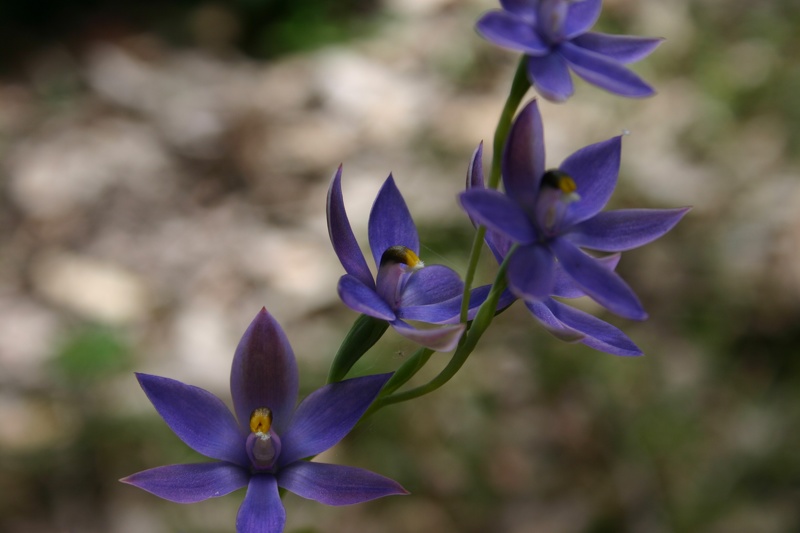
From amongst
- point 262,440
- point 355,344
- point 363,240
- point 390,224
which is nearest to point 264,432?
point 262,440

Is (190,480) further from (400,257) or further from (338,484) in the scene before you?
(400,257)

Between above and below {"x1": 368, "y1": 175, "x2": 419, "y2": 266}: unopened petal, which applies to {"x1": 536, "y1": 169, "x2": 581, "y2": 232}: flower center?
above

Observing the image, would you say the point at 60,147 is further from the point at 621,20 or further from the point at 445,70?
the point at 621,20

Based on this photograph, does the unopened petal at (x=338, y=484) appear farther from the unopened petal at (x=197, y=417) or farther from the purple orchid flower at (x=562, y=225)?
the purple orchid flower at (x=562, y=225)

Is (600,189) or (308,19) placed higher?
(600,189)

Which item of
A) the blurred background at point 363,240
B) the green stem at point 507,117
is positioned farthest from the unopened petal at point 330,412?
the blurred background at point 363,240

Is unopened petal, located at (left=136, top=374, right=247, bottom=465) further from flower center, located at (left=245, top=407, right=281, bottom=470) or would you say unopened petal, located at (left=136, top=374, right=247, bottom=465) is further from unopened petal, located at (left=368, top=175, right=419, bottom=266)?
unopened petal, located at (left=368, top=175, right=419, bottom=266)

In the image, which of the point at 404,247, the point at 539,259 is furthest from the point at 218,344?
the point at 539,259

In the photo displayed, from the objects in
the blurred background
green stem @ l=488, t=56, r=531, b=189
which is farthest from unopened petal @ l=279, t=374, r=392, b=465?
the blurred background
